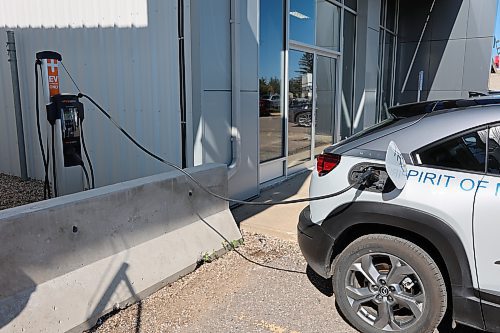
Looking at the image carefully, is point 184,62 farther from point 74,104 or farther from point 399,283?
point 399,283

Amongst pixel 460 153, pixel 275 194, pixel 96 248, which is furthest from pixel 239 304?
pixel 275 194

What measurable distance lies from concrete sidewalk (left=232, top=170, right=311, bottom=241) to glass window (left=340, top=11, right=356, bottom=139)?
3.96 meters

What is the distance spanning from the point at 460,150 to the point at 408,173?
0.36 metres

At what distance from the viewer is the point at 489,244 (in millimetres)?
2414

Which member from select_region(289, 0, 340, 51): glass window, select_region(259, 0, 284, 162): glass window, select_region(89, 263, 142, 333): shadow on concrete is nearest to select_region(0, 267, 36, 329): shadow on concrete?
select_region(89, 263, 142, 333): shadow on concrete

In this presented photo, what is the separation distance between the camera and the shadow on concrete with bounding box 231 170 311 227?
5.52 m

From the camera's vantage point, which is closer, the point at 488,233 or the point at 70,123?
the point at 488,233

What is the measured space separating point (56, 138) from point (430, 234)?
4.24 m

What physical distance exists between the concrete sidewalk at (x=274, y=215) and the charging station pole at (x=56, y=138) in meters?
2.13

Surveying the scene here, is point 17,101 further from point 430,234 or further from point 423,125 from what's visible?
point 430,234

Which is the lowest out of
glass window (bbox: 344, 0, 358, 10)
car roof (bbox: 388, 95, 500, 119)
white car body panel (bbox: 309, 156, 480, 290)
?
white car body panel (bbox: 309, 156, 480, 290)

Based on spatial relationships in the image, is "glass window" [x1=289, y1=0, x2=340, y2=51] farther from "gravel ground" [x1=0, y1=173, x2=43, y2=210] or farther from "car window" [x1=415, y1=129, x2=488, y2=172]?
"car window" [x1=415, y1=129, x2=488, y2=172]

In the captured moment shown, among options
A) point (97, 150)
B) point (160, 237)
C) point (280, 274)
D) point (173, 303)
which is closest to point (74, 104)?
point (97, 150)

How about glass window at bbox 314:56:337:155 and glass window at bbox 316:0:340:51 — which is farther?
glass window at bbox 314:56:337:155
